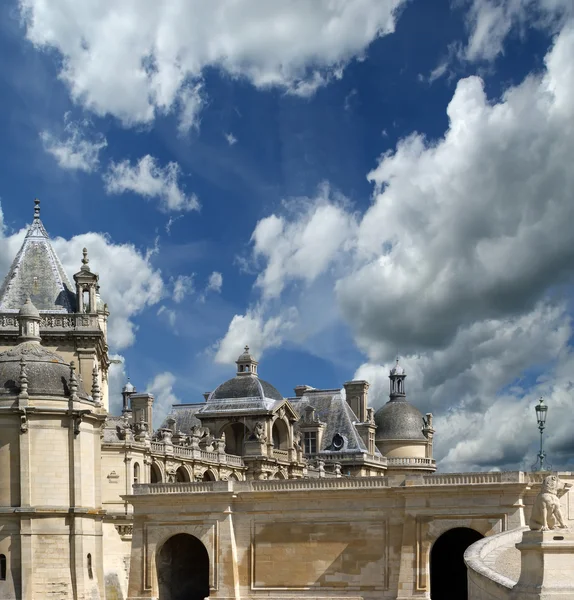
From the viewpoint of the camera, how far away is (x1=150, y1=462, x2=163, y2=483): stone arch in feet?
201

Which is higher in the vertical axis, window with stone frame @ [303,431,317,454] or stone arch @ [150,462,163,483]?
window with stone frame @ [303,431,317,454]

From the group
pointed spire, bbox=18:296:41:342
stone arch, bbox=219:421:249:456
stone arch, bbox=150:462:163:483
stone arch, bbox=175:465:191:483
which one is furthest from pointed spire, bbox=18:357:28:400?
stone arch, bbox=219:421:249:456

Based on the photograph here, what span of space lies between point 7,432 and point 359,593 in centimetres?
1641

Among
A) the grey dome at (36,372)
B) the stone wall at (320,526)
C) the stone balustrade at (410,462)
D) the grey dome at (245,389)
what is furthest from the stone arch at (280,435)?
the grey dome at (36,372)

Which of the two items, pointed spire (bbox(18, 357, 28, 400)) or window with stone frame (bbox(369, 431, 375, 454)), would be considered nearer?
pointed spire (bbox(18, 357, 28, 400))

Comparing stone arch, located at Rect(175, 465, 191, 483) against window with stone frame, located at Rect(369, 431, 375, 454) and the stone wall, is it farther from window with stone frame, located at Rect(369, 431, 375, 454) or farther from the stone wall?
window with stone frame, located at Rect(369, 431, 375, 454)

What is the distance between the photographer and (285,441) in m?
80.6

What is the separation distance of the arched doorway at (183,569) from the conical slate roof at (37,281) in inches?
520

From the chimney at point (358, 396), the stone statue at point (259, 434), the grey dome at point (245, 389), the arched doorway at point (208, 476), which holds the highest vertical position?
the chimney at point (358, 396)

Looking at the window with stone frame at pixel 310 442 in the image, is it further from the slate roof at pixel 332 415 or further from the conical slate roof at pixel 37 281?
the conical slate roof at pixel 37 281

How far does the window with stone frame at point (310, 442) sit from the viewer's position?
292 ft

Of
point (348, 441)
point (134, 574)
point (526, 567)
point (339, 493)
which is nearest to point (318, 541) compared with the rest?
point (339, 493)

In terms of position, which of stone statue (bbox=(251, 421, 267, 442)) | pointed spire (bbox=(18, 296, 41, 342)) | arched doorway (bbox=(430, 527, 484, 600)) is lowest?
arched doorway (bbox=(430, 527, 484, 600))

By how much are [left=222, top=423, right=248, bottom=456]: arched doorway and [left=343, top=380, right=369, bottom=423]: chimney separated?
20976mm
